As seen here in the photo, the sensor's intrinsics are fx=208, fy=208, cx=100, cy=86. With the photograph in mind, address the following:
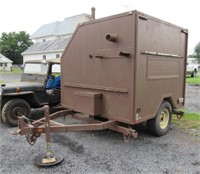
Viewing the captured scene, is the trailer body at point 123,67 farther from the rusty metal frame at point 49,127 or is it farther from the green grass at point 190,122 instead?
the green grass at point 190,122

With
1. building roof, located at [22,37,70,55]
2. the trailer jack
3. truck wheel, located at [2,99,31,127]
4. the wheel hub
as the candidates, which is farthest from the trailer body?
building roof, located at [22,37,70,55]

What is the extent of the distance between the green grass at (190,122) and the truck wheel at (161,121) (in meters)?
0.76

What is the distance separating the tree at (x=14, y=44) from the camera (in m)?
56.0

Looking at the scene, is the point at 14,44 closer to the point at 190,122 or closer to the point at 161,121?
the point at 190,122

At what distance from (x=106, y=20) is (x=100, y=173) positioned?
273 cm

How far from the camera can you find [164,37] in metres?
4.39

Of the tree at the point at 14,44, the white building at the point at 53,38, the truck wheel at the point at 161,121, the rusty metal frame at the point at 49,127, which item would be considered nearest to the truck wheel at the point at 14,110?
the rusty metal frame at the point at 49,127

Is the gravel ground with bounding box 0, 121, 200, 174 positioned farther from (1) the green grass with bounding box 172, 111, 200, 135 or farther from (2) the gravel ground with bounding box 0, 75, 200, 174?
(1) the green grass with bounding box 172, 111, 200, 135

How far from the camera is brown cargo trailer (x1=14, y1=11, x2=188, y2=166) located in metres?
3.65

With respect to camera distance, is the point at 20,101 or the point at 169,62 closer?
the point at 169,62

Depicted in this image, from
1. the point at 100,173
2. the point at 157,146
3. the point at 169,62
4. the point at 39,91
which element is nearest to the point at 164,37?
the point at 169,62

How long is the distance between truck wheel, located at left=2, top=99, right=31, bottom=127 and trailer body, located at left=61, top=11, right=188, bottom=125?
1.19 meters

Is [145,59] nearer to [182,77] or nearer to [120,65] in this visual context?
[120,65]

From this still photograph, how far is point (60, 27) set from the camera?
1836 inches
